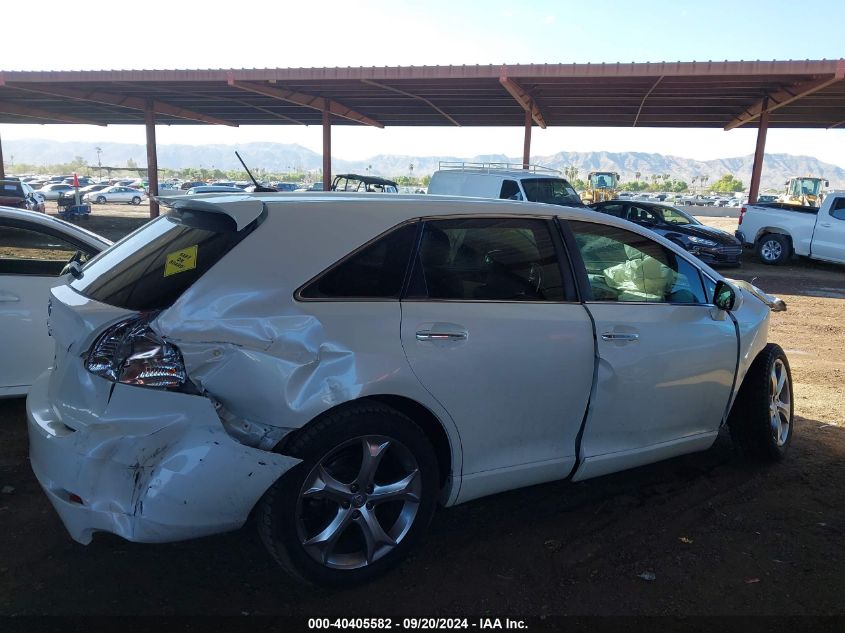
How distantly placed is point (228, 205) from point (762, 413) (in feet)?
11.5

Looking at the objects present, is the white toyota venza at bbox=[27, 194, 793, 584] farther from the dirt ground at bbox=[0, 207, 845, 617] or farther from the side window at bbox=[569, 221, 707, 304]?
the dirt ground at bbox=[0, 207, 845, 617]

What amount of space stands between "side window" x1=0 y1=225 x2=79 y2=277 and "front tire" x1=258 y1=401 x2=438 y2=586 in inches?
125

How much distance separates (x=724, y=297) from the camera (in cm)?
371

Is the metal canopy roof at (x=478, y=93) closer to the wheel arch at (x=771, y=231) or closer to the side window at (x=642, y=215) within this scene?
the wheel arch at (x=771, y=231)

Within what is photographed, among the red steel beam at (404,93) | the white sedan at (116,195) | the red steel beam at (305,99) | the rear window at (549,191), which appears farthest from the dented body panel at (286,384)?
the white sedan at (116,195)

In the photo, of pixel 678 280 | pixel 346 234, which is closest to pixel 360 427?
pixel 346 234

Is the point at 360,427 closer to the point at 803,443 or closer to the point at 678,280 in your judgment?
the point at 678,280

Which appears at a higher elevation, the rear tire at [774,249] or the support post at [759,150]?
the support post at [759,150]

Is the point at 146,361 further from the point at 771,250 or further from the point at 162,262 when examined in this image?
the point at 771,250

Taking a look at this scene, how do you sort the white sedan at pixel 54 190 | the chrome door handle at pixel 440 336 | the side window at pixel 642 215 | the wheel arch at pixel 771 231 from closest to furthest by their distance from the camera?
1. the chrome door handle at pixel 440 336
2. the side window at pixel 642 215
3. the wheel arch at pixel 771 231
4. the white sedan at pixel 54 190

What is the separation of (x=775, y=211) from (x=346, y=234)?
687 inches

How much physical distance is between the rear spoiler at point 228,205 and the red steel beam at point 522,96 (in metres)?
17.9

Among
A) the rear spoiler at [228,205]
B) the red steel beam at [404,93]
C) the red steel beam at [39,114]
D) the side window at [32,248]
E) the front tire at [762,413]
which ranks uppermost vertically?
the red steel beam at [404,93]

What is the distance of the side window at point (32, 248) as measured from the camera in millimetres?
4707
